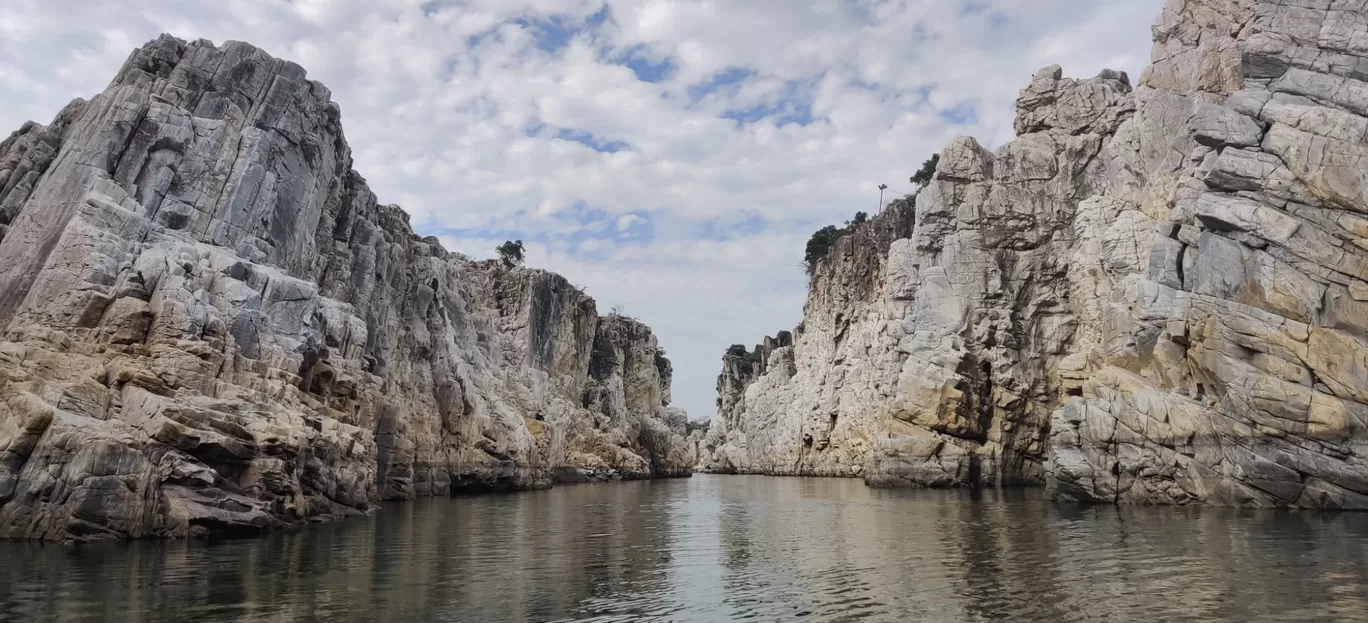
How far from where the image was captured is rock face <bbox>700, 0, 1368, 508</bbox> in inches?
1257

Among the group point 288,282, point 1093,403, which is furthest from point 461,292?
point 1093,403

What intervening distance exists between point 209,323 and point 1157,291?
36.7 m

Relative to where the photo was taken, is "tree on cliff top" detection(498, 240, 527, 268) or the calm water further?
"tree on cliff top" detection(498, 240, 527, 268)

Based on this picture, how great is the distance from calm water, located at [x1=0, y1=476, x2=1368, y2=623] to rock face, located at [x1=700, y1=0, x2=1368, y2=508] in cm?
412

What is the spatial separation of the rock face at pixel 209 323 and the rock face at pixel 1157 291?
30.4 metres

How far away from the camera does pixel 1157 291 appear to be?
3819 centimetres

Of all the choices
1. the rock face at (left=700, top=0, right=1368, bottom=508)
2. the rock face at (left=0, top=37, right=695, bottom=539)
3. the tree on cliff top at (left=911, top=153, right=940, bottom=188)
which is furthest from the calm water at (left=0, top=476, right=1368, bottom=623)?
the tree on cliff top at (left=911, top=153, right=940, bottom=188)

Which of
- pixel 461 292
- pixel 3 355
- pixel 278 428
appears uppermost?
pixel 461 292

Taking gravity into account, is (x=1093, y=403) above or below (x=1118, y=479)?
above

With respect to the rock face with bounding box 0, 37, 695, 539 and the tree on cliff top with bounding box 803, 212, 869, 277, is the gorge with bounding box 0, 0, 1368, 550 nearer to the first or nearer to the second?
the rock face with bounding box 0, 37, 695, 539

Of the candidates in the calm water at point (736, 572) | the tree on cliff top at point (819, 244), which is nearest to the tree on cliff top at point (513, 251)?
the tree on cliff top at point (819, 244)

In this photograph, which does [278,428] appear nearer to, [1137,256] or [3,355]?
[3,355]

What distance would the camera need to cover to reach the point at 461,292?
6888cm

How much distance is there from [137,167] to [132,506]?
1571 centimetres
